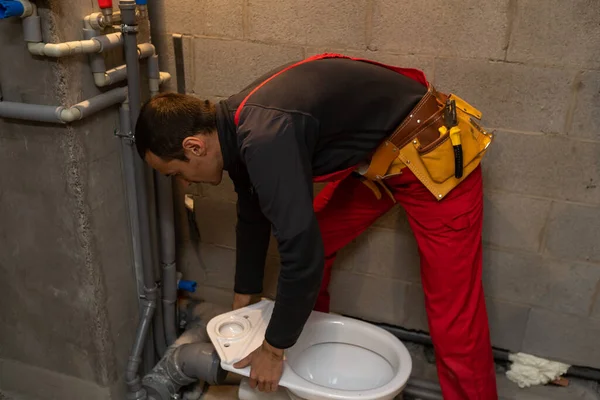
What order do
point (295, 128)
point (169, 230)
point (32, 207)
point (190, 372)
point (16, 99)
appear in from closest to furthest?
point (295, 128)
point (16, 99)
point (32, 207)
point (190, 372)
point (169, 230)

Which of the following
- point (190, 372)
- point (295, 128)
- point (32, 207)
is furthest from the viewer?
point (190, 372)

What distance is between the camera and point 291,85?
4.26ft

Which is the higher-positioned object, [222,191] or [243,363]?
[222,191]

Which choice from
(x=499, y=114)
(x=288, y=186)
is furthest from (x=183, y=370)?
(x=499, y=114)

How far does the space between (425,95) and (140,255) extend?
38.1 inches

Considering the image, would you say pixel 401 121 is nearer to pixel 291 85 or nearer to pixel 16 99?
pixel 291 85

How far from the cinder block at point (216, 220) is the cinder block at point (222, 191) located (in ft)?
0.05

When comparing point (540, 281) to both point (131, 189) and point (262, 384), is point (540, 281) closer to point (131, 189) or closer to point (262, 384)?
point (262, 384)

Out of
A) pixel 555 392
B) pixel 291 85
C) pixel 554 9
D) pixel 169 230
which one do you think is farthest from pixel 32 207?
pixel 555 392

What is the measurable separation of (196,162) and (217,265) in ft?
2.94

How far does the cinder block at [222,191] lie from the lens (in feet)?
6.54

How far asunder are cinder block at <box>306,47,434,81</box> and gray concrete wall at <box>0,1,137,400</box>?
692 millimetres

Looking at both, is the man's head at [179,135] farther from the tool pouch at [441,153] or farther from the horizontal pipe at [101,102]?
the tool pouch at [441,153]

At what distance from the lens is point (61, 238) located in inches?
62.4
